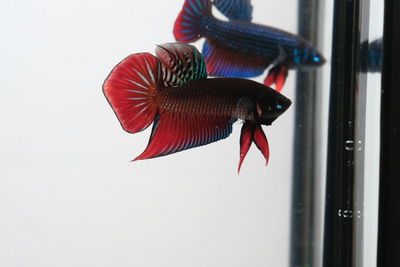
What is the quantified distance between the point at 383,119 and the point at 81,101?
0.50m

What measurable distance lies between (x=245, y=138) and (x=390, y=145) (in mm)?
271

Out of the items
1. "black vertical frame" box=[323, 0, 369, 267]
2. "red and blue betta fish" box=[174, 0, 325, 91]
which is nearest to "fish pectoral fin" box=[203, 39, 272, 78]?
"red and blue betta fish" box=[174, 0, 325, 91]

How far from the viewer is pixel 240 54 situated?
0.75 m

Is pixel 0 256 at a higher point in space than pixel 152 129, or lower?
lower

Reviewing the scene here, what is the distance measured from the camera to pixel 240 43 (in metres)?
0.76

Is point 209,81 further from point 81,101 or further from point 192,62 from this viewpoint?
point 81,101

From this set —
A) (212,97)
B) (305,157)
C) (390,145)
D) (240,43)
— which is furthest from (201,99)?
(390,145)

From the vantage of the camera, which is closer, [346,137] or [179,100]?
[179,100]

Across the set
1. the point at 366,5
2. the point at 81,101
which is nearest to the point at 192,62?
the point at 81,101

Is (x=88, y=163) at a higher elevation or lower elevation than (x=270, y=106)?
A: lower

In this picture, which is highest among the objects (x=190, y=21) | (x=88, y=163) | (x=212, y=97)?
(x=190, y=21)

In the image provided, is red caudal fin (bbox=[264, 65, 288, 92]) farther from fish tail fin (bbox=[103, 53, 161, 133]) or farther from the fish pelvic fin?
fish tail fin (bbox=[103, 53, 161, 133])

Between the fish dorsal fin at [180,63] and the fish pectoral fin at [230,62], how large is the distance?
0.02 m

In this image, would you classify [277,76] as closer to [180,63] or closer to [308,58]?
[308,58]
